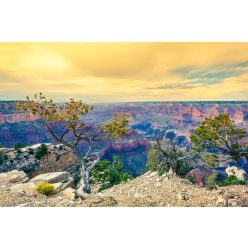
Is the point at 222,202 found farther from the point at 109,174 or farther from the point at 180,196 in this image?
the point at 109,174

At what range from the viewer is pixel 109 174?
10195mm

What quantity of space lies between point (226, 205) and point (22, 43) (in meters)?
6.33

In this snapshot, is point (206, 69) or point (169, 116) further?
point (169, 116)

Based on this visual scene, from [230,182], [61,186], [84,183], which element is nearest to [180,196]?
[230,182]

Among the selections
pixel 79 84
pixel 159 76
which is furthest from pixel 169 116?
pixel 79 84

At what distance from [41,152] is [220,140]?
16.8ft

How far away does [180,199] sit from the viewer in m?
8.04

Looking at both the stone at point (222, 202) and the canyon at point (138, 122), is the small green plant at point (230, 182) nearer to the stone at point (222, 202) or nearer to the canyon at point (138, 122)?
the stone at point (222, 202)

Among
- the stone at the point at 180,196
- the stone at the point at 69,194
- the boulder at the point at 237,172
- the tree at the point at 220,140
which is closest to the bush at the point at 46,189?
the stone at the point at 69,194

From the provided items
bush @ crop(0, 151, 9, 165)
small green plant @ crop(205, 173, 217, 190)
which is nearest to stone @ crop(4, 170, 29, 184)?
bush @ crop(0, 151, 9, 165)

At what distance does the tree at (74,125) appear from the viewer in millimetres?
8320
